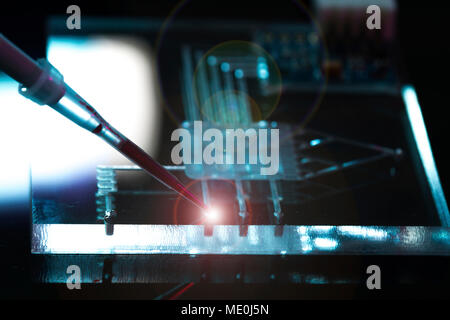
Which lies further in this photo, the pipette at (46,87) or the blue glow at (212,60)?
the blue glow at (212,60)

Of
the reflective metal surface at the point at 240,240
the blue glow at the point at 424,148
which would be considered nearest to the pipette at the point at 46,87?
the reflective metal surface at the point at 240,240

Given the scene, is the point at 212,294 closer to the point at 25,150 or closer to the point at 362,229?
the point at 362,229

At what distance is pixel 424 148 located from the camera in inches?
38.3

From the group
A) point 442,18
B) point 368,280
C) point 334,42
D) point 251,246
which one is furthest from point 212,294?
point 442,18

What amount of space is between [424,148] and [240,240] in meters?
0.43

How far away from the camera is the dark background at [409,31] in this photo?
1.10 metres

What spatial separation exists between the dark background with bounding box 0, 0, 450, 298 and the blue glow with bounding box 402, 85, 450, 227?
2cm

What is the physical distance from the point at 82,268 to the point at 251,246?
0.24 metres

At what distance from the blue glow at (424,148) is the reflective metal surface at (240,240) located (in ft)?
0.20

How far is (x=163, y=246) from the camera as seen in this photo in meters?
0.75

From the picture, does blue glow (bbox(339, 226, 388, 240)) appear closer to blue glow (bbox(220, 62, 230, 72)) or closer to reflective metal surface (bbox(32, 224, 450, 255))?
reflective metal surface (bbox(32, 224, 450, 255))

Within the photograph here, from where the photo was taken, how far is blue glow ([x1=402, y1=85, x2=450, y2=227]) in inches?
33.0

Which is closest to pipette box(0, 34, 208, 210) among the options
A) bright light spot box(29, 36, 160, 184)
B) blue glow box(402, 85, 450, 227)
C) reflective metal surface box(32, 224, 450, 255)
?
reflective metal surface box(32, 224, 450, 255)

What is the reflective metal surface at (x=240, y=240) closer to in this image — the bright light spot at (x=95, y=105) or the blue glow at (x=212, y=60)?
the bright light spot at (x=95, y=105)
